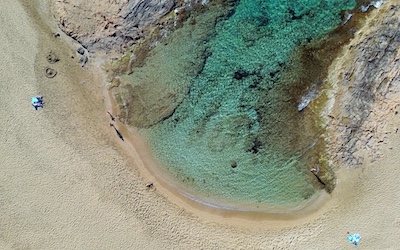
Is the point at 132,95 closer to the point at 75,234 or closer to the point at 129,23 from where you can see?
the point at 129,23

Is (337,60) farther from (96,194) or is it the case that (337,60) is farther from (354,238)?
(96,194)

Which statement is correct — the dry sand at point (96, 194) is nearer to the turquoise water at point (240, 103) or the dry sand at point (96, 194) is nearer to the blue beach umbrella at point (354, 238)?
the blue beach umbrella at point (354, 238)

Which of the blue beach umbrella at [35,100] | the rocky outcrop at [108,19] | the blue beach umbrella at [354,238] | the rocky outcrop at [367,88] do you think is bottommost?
the blue beach umbrella at [354,238]

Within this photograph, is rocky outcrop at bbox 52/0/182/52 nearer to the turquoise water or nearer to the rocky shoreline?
the rocky shoreline

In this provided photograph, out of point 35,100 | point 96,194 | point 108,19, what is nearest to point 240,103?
point 108,19

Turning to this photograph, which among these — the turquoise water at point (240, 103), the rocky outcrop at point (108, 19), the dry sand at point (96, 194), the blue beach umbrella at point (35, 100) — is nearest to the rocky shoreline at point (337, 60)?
the rocky outcrop at point (108, 19)

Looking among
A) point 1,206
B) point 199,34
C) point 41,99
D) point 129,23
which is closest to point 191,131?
point 199,34

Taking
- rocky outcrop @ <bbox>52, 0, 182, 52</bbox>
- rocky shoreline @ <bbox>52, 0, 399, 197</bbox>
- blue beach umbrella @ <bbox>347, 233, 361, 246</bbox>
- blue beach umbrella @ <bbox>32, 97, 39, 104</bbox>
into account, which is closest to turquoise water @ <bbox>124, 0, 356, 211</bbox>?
rocky shoreline @ <bbox>52, 0, 399, 197</bbox>

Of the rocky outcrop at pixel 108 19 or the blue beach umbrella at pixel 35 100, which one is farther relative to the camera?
the blue beach umbrella at pixel 35 100
